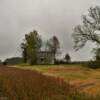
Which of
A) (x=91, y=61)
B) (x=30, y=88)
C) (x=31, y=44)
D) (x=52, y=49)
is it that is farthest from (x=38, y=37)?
(x=30, y=88)

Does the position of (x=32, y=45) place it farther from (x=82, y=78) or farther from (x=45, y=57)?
(x=82, y=78)

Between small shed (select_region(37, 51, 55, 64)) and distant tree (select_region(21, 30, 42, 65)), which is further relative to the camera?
small shed (select_region(37, 51, 55, 64))

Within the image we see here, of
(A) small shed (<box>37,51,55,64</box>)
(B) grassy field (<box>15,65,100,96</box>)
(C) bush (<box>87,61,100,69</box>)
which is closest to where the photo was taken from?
(B) grassy field (<box>15,65,100,96</box>)

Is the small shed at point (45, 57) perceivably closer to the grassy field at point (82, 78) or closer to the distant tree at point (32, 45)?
the distant tree at point (32, 45)

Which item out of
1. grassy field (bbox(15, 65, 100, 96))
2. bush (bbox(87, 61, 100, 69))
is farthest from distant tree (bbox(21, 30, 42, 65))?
grassy field (bbox(15, 65, 100, 96))

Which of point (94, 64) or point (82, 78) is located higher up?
point (94, 64)


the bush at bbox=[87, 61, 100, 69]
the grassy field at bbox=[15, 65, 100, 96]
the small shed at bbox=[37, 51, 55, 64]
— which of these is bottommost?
the grassy field at bbox=[15, 65, 100, 96]

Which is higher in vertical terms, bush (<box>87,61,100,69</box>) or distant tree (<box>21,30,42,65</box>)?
distant tree (<box>21,30,42,65</box>)

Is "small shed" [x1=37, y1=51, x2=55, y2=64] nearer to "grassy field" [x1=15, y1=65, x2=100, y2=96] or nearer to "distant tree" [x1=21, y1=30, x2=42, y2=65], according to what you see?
"distant tree" [x1=21, y1=30, x2=42, y2=65]

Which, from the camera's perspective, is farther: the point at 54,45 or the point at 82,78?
the point at 54,45

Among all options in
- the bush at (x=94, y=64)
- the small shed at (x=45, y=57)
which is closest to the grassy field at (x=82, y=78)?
the bush at (x=94, y=64)

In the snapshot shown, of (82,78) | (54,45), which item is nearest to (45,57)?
(54,45)

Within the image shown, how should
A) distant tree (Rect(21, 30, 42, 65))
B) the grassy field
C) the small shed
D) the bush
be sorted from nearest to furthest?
the grassy field < the bush < distant tree (Rect(21, 30, 42, 65)) < the small shed

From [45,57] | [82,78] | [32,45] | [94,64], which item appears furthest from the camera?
[45,57]
